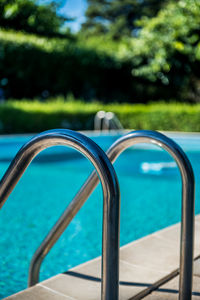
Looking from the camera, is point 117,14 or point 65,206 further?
point 117,14

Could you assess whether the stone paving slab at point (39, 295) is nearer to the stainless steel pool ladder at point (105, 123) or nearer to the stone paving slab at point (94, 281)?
the stone paving slab at point (94, 281)

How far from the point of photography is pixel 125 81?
20.7m

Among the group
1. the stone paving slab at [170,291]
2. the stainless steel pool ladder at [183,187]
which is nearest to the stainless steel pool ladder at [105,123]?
the stone paving slab at [170,291]

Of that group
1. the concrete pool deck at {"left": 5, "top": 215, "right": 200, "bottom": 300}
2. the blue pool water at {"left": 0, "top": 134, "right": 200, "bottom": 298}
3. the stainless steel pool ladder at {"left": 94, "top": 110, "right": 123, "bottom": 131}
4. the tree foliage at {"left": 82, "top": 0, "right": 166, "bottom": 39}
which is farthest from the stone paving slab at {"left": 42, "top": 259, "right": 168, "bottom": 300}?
the tree foliage at {"left": 82, "top": 0, "right": 166, "bottom": 39}

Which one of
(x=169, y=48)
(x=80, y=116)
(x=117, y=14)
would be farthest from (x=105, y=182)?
(x=117, y=14)

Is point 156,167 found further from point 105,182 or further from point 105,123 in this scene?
point 105,182

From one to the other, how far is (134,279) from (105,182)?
3.77ft

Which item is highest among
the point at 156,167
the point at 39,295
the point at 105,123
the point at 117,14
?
the point at 117,14

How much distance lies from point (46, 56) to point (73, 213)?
55.6 feet

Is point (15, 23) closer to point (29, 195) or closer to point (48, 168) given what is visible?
point (48, 168)

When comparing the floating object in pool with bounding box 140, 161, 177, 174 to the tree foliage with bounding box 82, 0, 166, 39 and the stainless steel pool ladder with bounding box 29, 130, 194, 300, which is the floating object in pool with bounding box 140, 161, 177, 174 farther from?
the tree foliage with bounding box 82, 0, 166, 39

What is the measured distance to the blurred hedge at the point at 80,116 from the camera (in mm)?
13508

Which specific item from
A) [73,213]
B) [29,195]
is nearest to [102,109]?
[29,195]

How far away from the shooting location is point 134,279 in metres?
2.23
